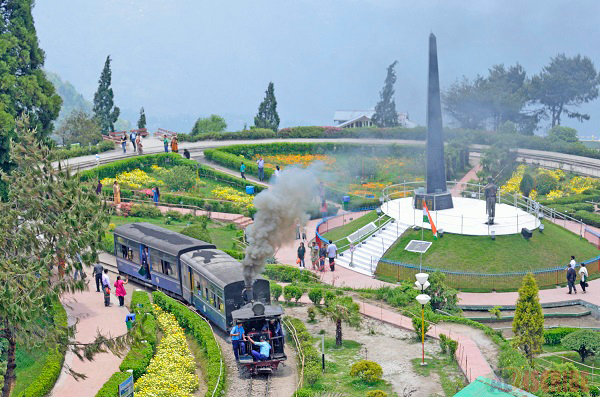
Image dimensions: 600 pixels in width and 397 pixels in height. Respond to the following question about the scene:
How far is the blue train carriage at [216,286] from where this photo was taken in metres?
32.9

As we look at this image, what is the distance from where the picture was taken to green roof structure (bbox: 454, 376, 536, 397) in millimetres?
22031

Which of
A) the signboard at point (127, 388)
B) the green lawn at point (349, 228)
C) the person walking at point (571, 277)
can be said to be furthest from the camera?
the green lawn at point (349, 228)

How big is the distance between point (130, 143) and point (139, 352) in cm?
4618

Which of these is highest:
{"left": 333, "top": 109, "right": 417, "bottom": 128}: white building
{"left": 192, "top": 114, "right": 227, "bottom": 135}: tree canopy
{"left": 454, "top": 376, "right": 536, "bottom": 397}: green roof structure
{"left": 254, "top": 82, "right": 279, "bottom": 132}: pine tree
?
→ {"left": 254, "top": 82, "right": 279, "bottom": 132}: pine tree

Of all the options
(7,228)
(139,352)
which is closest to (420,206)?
(139,352)

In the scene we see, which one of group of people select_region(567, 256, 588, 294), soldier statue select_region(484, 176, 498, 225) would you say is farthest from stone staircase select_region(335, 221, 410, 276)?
group of people select_region(567, 256, 588, 294)

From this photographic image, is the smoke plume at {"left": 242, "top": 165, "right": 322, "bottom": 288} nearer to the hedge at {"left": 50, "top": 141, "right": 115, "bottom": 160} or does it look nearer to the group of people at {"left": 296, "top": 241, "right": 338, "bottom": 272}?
the group of people at {"left": 296, "top": 241, "right": 338, "bottom": 272}

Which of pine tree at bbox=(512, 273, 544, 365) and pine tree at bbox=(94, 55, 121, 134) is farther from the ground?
pine tree at bbox=(94, 55, 121, 134)

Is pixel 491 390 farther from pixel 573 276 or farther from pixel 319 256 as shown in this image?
pixel 319 256

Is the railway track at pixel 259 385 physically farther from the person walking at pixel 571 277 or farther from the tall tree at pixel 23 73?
the tall tree at pixel 23 73

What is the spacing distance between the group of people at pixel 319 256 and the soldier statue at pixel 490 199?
8.51 metres

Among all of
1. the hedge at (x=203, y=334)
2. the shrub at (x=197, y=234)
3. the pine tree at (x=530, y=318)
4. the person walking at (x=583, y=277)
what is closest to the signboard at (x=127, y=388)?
the hedge at (x=203, y=334)

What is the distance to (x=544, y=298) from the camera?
133ft

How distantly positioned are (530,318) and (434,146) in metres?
19.3
